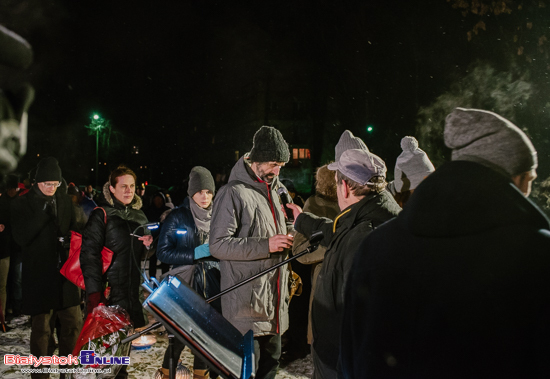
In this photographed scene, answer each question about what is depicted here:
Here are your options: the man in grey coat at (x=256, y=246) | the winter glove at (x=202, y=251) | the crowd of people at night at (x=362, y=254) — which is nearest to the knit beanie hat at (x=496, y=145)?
the crowd of people at night at (x=362, y=254)

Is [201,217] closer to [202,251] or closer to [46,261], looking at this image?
[202,251]

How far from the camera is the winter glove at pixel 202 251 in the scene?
4.00 m

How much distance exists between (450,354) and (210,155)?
61181 millimetres

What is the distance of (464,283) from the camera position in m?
1.21

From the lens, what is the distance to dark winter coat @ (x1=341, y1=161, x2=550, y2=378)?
116 cm

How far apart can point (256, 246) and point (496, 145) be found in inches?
92.0

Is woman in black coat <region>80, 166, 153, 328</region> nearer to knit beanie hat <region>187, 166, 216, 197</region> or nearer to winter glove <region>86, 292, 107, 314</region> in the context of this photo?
winter glove <region>86, 292, 107, 314</region>

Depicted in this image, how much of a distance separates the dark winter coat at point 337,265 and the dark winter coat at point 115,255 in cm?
248

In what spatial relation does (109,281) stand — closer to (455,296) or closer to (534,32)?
(455,296)

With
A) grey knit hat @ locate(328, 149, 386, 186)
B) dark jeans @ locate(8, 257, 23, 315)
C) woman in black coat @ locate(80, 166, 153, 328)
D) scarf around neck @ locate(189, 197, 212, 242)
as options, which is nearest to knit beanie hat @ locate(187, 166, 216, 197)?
scarf around neck @ locate(189, 197, 212, 242)

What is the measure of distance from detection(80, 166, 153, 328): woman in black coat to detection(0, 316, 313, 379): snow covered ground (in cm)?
105

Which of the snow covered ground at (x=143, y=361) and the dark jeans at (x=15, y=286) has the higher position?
the dark jeans at (x=15, y=286)

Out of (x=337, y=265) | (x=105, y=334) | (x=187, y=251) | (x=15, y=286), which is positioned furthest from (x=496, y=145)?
(x=15, y=286)

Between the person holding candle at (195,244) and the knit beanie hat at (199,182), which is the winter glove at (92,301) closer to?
the person holding candle at (195,244)
